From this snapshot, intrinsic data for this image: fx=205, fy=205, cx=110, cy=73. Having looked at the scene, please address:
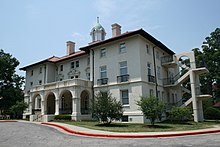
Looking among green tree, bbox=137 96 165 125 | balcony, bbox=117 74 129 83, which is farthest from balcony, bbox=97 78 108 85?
green tree, bbox=137 96 165 125

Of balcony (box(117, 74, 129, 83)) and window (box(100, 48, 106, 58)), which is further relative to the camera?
window (box(100, 48, 106, 58))

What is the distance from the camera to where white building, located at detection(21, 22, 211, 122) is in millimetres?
23812

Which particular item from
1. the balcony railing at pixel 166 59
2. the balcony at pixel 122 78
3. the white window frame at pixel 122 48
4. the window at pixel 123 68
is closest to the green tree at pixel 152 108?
the balcony at pixel 122 78

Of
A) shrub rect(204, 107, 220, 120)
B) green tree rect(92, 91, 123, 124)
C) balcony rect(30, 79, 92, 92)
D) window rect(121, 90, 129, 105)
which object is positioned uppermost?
balcony rect(30, 79, 92, 92)

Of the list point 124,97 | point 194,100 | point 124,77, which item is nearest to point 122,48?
point 124,77

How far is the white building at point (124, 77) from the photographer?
78.1 feet

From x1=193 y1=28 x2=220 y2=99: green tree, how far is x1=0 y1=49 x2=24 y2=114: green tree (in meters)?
38.6

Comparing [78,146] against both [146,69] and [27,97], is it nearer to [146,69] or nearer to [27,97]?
[146,69]

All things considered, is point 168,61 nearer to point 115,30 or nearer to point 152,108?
point 115,30

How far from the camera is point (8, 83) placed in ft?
137

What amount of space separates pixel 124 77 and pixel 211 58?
93.1ft

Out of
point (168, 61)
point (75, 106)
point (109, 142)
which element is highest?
point (168, 61)

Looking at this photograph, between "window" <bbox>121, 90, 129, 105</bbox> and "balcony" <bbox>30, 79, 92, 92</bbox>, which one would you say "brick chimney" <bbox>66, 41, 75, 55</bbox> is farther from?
"window" <bbox>121, 90, 129, 105</bbox>

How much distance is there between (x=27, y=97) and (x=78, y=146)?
28474mm
